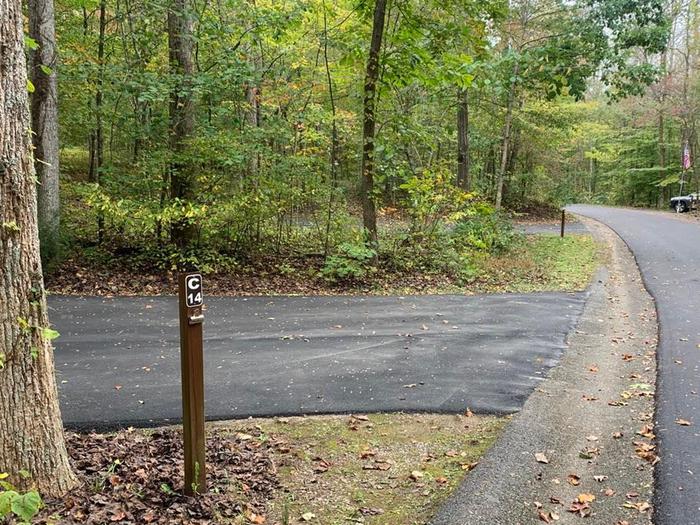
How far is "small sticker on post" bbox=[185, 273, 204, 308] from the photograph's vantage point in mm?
2754

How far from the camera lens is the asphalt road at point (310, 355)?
446 centimetres

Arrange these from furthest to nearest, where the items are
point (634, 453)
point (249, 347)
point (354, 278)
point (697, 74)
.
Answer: point (697, 74) < point (354, 278) < point (249, 347) < point (634, 453)

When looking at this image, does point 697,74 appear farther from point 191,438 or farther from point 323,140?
point 191,438

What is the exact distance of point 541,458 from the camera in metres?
3.64

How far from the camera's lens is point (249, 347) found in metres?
5.87

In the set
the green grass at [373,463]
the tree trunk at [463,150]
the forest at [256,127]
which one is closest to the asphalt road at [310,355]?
the green grass at [373,463]

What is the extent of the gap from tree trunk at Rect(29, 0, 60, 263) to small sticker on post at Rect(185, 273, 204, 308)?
21.8ft

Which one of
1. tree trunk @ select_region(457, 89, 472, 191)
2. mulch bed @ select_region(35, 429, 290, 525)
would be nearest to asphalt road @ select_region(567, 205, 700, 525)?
mulch bed @ select_region(35, 429, 290, 525)

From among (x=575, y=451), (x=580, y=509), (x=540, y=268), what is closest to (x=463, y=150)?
(x=540, y=268)

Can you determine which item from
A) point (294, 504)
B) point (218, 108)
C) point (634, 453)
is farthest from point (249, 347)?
point (218, 108)

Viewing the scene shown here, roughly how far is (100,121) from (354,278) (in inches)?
218

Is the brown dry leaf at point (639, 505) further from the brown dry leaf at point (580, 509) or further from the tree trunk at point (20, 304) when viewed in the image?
the tree trunk at point (20, 304)

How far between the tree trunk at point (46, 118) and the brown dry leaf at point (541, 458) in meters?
7.58

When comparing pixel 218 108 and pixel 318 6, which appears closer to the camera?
pixel 218 108
